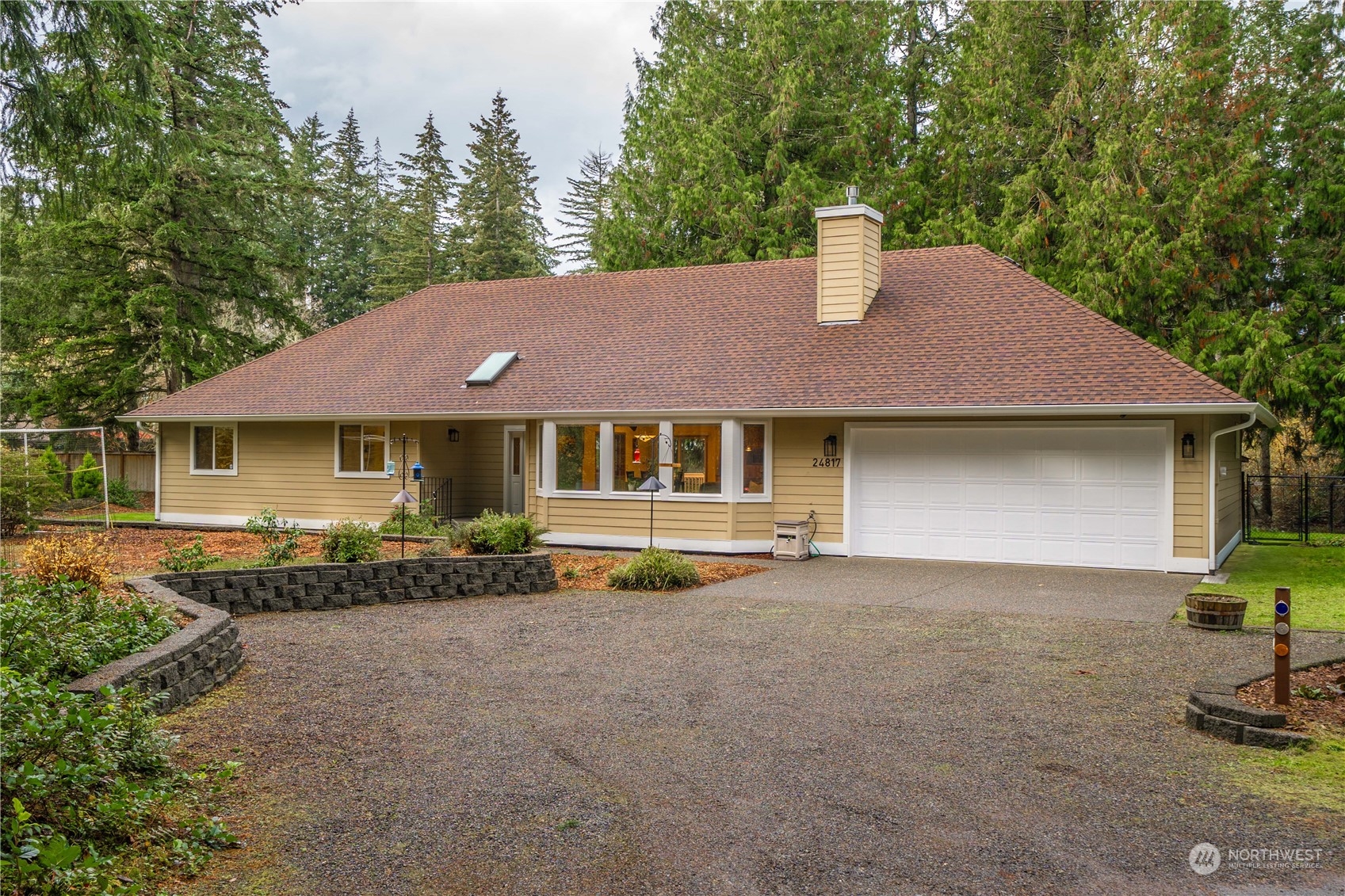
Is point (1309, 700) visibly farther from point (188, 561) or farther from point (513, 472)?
point (513, 472)

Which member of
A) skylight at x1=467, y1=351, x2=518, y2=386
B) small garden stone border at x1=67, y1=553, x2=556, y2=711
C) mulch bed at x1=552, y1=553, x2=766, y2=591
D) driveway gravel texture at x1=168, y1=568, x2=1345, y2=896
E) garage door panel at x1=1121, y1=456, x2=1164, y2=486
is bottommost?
mulch bed at x1=552, y1=553, x2=766, y2=591

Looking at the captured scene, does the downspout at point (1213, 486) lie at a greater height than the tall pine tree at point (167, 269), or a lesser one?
lesser

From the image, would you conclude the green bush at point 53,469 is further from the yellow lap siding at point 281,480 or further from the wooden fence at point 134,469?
the wooden fence at point 134,469

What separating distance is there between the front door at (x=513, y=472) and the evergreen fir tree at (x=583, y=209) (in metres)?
23.1

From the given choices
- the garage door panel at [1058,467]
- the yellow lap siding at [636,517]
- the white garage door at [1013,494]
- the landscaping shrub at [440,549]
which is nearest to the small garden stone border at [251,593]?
the landscaping shrub at [440,549]

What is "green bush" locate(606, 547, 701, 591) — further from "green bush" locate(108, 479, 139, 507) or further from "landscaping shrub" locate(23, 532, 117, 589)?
"green bush" locate(108, 479, 139, 507)

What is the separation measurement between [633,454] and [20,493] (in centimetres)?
1004

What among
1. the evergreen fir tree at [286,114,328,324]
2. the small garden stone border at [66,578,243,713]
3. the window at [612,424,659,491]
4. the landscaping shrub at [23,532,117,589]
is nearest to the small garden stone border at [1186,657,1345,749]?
the small garden stone border at [66,578,243,713]

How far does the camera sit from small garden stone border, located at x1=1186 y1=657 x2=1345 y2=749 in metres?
5.45

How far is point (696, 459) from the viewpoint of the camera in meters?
15.2

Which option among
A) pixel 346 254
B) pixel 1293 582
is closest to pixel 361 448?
pixel 1293 582

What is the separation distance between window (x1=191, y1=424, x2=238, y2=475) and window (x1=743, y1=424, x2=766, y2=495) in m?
10.3

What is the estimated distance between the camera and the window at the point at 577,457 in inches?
627

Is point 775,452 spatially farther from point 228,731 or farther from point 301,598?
point 228,731
